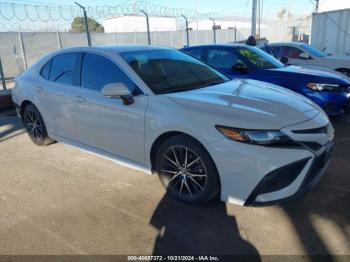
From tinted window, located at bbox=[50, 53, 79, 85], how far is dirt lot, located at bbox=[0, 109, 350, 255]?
4.10 ft

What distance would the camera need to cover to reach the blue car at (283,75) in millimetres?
5836

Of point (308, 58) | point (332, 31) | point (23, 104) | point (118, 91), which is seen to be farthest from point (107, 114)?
point (332, 31)

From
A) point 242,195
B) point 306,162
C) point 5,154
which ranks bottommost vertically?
point 5,154

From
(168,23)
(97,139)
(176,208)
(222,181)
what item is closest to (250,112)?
(222,181)

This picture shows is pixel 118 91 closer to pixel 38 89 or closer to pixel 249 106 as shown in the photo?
pixel 249 106

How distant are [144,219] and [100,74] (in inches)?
72.0

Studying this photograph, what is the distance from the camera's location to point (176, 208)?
11.4 feet

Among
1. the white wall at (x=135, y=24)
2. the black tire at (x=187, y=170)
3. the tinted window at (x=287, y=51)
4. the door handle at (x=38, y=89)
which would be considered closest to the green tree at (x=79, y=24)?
the tinted window at (x=287, y=51)

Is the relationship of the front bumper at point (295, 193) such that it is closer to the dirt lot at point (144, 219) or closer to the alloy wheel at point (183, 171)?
the dirt lot at point (144, 219)

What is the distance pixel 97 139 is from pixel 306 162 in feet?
7.93

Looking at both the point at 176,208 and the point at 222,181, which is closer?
the point at 222,181

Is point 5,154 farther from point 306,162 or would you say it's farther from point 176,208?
point 306,162

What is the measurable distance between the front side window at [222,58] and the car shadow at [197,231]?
3718 mm

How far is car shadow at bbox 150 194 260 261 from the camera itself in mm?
2822
